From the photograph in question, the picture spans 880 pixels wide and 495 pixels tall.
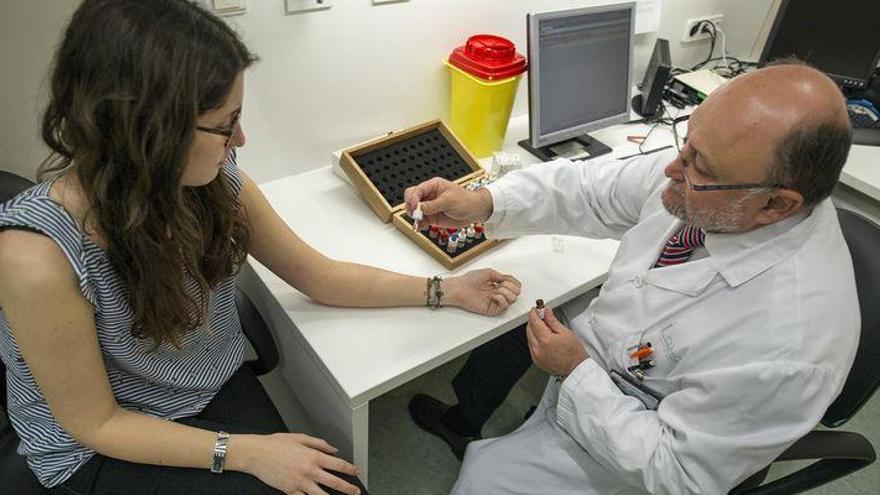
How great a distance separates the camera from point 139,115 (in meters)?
0.77

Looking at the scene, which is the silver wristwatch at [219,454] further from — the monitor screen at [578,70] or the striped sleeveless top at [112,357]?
the monitor screen at [578,70]

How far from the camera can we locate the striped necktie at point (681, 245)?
116cm

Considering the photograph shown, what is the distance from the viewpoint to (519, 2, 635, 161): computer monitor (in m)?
1.56

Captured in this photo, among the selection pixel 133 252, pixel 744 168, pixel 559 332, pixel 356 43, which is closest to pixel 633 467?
pixel 559 332

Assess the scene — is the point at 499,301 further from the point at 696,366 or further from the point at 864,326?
the point at 864,326

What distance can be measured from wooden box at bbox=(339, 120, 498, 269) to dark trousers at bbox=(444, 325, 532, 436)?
0.30 m

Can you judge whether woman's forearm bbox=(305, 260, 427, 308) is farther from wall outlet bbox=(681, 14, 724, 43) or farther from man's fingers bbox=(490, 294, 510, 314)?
wall outlet bbox=(681, 14, 724, 43)

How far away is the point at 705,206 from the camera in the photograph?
1.04m

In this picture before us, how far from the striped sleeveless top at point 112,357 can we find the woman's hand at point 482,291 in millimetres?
444

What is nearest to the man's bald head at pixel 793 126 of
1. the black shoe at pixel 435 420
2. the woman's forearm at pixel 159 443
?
the woman's forearm at pixel 159 443

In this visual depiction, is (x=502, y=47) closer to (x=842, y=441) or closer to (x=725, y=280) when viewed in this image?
(x=725, y=280)

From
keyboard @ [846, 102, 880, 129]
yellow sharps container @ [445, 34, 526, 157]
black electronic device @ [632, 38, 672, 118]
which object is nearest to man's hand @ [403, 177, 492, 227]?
yellow sharps container @ [445, 34, 526, 157]

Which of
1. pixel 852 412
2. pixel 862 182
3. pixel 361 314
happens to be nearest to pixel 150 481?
pixel 361 314

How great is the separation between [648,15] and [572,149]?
2.19ft
